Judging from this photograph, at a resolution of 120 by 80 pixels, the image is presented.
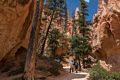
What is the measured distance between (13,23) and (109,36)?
8470 millimetres

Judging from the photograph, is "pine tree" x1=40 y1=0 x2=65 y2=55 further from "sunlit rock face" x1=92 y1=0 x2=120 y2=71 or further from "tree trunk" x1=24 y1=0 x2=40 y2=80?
"tree trunk" x1=24 y1=0 x2=40 y2=80

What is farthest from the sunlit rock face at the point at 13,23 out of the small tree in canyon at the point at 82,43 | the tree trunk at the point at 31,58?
the small tree in canyon at the point at 82,43

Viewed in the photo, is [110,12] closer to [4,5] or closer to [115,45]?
[115,45]

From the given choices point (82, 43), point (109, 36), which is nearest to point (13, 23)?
point (109, 36)

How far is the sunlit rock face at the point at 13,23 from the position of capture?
2212 centimetres

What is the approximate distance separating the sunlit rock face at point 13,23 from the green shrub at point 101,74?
25.5ft

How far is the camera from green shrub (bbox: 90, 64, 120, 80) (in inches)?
815

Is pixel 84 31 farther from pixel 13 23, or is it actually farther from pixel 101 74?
pixel 101 74

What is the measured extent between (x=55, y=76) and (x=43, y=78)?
220 cm

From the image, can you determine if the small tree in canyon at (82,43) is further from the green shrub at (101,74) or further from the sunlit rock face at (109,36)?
Result: the green shrub at (101,74)

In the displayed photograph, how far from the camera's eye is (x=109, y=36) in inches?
909

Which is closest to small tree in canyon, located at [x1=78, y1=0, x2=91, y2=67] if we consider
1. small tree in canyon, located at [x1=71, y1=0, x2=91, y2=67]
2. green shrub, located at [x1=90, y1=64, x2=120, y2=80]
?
small tree in canyon, located at [x1=71, y1=0, x2=91, y2=67]

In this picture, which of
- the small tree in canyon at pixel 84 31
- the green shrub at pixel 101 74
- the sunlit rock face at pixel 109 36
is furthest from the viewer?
the small tree in canyon at pixel 84 31

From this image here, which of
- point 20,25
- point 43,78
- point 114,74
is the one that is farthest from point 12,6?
point 114,74
